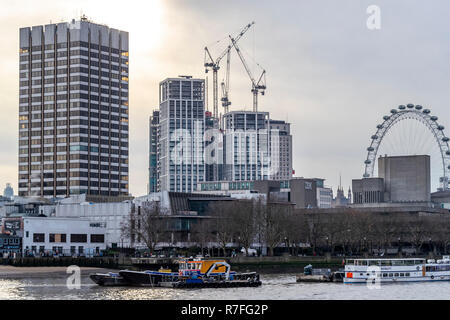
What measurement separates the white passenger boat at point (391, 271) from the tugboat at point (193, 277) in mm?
16238

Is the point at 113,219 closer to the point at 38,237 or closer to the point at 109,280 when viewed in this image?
the point at 38,237

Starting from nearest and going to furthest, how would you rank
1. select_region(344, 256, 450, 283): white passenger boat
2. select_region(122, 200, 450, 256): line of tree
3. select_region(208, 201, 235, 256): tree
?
select_region(344, 256, 450, 283): white passenger boat
select_region(208, 201, 235, 256): tree
select_region(122, 200, 450, 256): line of tree

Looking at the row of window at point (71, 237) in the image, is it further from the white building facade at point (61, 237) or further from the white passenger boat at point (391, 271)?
the white passenger boat at point (391, 271)

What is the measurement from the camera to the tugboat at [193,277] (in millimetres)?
106750

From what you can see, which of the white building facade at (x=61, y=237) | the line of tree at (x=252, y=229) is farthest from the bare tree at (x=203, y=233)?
the white building facade at (x=61, y=237)

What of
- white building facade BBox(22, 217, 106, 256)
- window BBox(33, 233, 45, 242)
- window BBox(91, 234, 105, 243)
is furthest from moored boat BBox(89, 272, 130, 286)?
window BBox(91, 234, 105, 243)

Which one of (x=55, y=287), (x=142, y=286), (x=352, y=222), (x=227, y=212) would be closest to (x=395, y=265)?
(x=142, y=286)

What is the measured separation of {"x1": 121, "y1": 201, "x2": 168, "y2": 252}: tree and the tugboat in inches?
2255

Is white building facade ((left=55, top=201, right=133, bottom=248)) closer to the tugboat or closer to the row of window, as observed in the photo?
the row of window

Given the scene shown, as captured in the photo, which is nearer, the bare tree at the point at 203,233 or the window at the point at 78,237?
the bare tree at the point at 203,233

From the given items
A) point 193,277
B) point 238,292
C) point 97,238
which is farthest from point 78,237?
point 238,292

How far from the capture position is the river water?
90312 mm

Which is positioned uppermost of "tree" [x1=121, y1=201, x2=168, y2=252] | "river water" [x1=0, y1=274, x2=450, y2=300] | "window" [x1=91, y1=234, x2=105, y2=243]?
"tree" [x1=121, y1=201, x2=168, y2=252]

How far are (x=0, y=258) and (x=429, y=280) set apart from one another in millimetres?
77719
